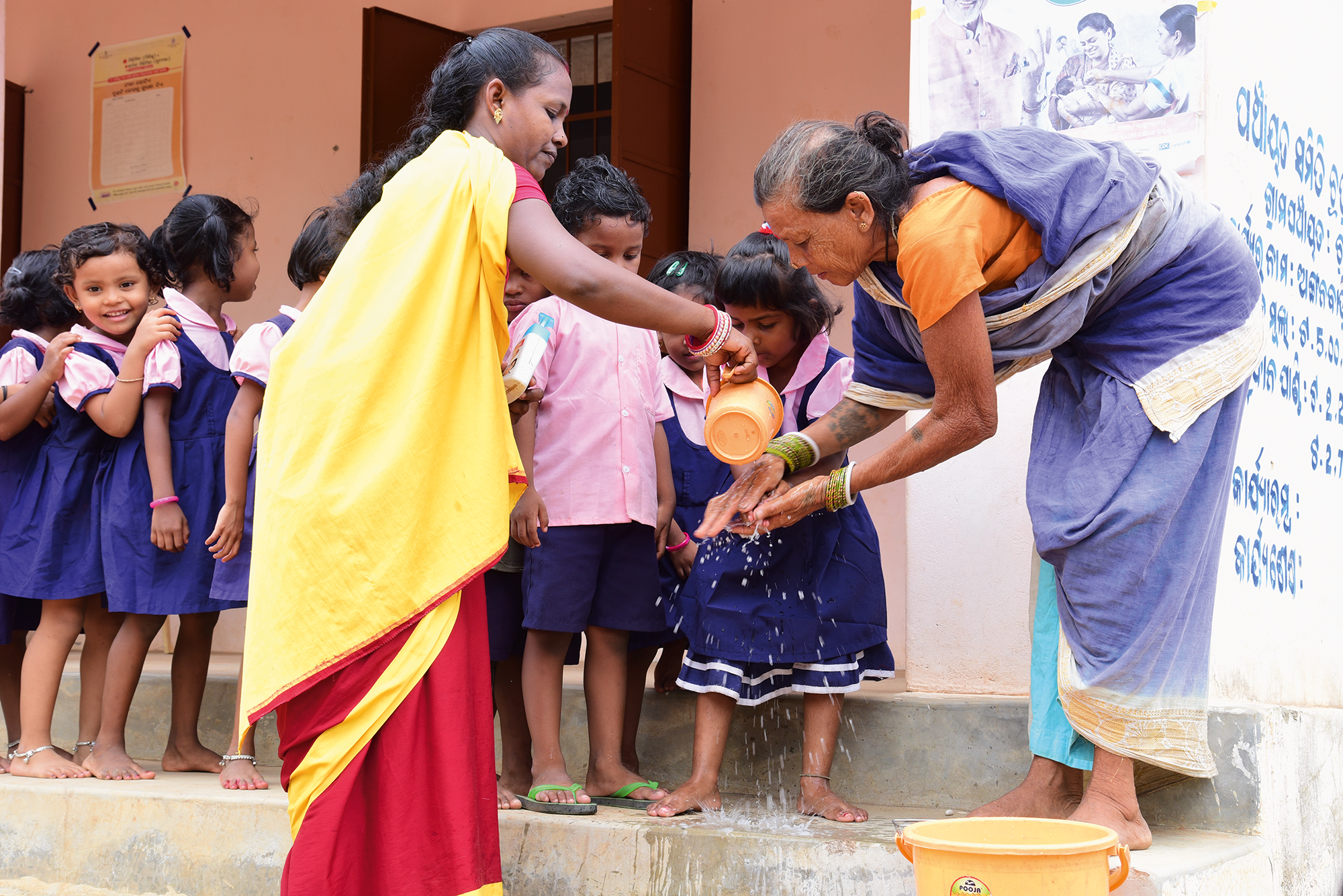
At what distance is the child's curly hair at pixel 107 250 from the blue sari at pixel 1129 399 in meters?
2.48

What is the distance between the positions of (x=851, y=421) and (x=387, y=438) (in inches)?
45.5

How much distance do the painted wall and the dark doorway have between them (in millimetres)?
3973

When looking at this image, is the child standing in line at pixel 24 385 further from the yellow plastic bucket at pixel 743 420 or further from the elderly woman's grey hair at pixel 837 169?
the elderly woman's grey hair at pixel 837 169

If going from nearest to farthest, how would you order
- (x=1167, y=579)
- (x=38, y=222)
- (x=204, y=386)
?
(x=1167, y=579), (x=204, y=386), (x=38, y=222)

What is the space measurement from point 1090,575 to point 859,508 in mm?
853

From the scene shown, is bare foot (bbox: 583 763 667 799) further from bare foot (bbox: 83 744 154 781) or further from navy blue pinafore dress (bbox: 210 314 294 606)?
bare foot (bbox: 83 744 154 781)

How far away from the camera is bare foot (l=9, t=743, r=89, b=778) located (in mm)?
3529

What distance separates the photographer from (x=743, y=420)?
2.74 meters

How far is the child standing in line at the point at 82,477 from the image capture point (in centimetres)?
367

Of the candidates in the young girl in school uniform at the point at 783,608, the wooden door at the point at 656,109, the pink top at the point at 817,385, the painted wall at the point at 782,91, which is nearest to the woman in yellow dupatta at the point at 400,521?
the young girl in school uniform at the point at 783,608

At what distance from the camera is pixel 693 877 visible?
2.59 meters

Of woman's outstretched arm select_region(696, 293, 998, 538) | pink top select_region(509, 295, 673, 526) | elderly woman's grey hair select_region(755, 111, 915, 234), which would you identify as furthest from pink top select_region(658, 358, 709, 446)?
elderly woman's grey hair select_region(755, 111, 915, 234)

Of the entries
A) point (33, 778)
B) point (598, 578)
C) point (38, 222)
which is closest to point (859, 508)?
point (598, 578)

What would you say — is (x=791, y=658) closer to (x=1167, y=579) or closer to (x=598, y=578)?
(x=598, y=578)
